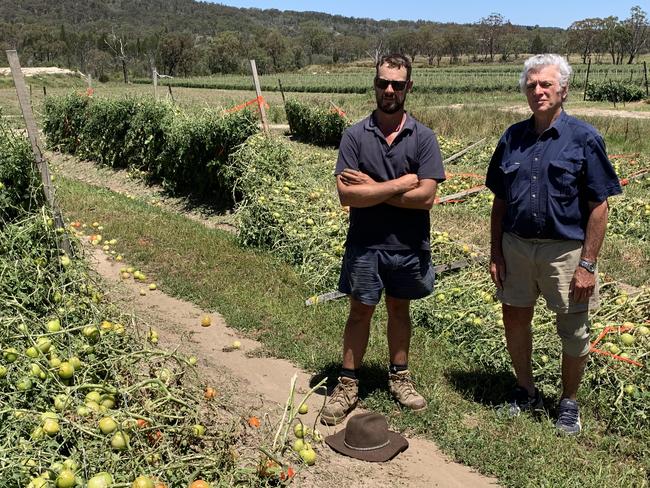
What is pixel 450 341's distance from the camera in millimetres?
4918

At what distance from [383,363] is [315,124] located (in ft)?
43.8

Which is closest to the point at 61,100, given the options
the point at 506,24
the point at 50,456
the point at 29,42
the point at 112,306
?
the point at 112,306

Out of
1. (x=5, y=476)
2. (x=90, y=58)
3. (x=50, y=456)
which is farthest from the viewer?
(x=90, y=58)

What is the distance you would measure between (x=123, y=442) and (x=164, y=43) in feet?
324

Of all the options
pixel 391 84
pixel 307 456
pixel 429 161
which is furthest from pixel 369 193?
pixel 307 456

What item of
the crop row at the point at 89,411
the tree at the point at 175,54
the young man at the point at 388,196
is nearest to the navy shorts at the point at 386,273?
the young man at the point at 388,196

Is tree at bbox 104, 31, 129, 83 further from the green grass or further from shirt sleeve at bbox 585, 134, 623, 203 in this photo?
shirt sleeve at bbox 585, 134, 623, 203

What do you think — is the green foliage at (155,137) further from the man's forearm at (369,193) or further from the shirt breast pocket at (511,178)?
the shirt breast pocket at (511,178)

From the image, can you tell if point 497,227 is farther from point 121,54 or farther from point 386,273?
point 121,54

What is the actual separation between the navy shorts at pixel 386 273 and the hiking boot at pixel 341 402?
593mm

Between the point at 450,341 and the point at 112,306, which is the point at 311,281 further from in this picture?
the point at 112,306

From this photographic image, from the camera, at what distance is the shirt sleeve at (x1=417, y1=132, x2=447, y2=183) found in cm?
351

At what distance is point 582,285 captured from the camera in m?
3.25

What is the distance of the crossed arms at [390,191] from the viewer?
341 cm
